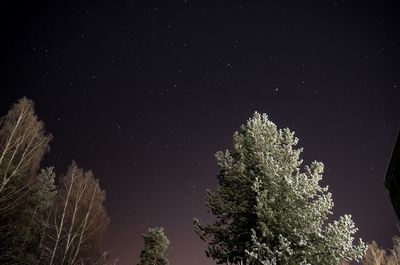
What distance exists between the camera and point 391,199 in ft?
50.9

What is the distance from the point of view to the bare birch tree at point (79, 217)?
73.8 feet

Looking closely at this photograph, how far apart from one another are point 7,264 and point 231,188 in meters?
15.4

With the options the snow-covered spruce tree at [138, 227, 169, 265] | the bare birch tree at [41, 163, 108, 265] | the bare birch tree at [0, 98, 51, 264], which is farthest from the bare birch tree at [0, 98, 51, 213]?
the snow-covered spruce tree at [138, 227, 169, 265]

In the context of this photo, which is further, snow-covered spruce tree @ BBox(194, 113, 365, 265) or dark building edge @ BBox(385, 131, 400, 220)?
dark building edge @ BBox(385, 131, 400, 220)

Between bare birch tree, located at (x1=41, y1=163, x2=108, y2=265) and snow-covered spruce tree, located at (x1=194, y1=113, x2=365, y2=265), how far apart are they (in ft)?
51.8

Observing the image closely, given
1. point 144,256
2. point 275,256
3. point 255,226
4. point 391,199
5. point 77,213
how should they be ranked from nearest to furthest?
point 275,256 < point 255,226 < point 391,199 < point 77,213 < point 144,256

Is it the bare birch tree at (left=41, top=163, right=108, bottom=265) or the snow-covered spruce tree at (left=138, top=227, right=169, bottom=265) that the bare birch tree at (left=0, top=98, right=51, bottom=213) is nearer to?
the bare birch tree at (left=41, top=163, right=108, bottom=265)

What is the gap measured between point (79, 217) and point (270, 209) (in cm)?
1917

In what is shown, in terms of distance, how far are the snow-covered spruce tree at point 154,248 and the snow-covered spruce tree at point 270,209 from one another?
71.5ft

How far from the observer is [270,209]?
9266 mm

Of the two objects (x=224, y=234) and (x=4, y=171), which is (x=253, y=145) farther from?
(x=4, y=171)

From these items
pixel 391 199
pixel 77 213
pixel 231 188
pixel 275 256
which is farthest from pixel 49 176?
pixel 391 199

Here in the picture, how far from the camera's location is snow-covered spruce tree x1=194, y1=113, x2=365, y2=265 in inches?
352

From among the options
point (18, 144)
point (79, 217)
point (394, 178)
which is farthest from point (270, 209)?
point (79, 217)
